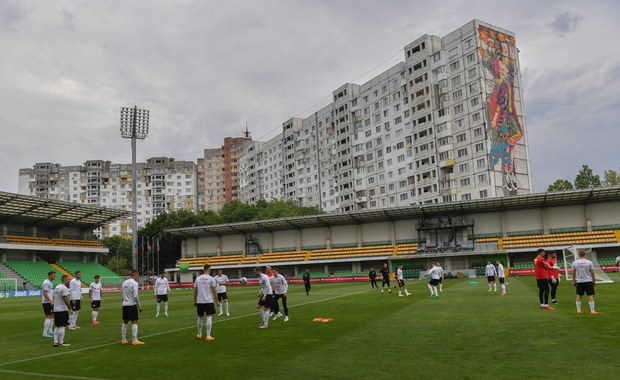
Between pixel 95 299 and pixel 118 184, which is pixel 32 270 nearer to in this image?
pixel 95 299

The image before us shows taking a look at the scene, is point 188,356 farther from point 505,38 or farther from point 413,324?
point 505,38

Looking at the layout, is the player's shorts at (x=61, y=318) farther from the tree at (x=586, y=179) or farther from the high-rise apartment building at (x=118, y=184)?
the high-rise apartment building at (x=118, y=184)

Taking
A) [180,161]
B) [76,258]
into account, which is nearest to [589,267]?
[76,258]

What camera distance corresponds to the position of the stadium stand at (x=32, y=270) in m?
60.9

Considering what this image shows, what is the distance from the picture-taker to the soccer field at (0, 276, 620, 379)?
29.6 feet

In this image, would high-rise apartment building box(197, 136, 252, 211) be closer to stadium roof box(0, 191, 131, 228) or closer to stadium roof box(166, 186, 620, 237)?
stadium roof box(166, 186, 620, 237)

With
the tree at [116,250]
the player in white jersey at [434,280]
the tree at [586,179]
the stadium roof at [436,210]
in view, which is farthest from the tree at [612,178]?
the tree at [116,250]

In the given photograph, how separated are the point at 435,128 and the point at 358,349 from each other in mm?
83597

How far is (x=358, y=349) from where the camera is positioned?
11.4 metres

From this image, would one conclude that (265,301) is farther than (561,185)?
No

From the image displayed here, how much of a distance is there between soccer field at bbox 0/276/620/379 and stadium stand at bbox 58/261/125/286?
173 ft

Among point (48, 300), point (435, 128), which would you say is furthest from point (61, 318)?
point (435, 128)

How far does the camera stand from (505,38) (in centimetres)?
8994

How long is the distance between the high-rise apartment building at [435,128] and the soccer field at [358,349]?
226 ft
